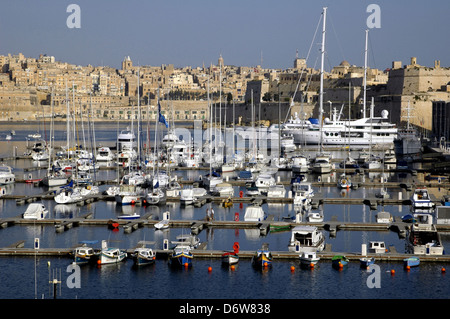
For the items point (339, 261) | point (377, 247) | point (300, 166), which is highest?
point (300, 166)

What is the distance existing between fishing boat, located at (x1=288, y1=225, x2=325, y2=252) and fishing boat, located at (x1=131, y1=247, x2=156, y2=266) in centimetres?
292

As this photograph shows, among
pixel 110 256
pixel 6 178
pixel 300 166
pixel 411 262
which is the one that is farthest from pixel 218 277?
pixel 300 166

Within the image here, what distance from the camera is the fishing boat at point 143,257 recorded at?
14250mm

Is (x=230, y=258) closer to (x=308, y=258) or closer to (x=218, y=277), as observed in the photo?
(x=218, y=277)

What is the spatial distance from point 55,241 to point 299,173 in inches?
609

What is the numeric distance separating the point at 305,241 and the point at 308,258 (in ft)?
3.56

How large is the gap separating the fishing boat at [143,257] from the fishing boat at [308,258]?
2969 millimetres

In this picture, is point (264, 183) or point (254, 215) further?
point (264, 183)

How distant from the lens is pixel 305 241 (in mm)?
15266

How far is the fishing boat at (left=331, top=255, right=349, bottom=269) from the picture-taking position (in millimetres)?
14078

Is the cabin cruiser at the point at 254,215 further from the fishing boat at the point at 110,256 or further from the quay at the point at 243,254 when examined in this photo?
the fishing boat at the point at 110,256

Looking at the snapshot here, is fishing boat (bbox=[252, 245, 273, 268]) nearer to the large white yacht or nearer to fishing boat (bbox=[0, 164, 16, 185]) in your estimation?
fishing boat (bbox=[0, 164, 16, 185])

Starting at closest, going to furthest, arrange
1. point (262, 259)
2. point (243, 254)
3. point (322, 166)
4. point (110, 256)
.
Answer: point (262, 259)
point (110, 256)
point (243, 254)
point (322, 166)
